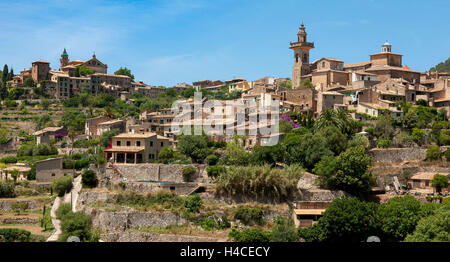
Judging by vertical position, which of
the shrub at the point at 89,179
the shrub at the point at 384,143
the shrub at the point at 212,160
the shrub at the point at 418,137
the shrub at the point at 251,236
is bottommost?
the shrub at the point at 251,236

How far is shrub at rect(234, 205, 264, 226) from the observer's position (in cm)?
3606

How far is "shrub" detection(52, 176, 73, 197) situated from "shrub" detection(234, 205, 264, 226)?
14.7m

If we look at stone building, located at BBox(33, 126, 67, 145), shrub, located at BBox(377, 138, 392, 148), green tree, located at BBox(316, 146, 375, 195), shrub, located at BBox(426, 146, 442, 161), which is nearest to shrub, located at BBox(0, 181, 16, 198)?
stone building, located at BBox(33, 126, 67, 145)

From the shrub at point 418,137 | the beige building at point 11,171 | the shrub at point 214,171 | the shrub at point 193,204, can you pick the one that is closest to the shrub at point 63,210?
the shrub at point 193,204

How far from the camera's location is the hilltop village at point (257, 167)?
3425 centimetres

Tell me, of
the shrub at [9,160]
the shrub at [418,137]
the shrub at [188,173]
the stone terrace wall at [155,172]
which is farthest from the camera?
the shrub at [9,160]

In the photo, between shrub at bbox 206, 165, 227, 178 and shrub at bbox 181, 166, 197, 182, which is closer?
shrub at bbox 206, 165, 227, 178

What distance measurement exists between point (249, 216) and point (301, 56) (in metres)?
42.3

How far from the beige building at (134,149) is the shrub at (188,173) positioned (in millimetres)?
5551

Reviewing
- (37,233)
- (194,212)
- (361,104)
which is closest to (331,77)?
(361,104)

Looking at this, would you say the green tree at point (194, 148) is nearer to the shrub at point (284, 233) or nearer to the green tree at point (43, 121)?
the shrub at point (284, 233)

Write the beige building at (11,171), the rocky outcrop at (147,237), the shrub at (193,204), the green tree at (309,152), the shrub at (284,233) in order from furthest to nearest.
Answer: the beige building at (11,171), the green tree at (309,152), the shrub at (193,204), the rocky outcrop at (147,237), the shrub at (284,233)

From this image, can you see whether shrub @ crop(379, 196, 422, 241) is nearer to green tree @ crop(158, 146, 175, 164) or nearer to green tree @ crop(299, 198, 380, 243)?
green tree @ crop(299, 198, 380, 243)

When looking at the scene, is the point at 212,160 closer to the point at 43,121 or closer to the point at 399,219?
the point at 399,219
